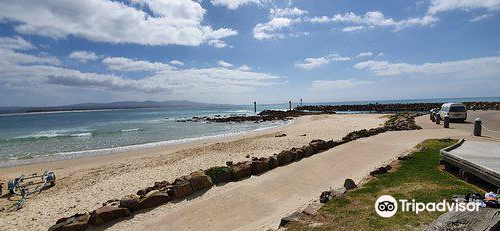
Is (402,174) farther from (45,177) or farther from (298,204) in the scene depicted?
(45,177)

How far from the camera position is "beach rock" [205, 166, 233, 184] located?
1016 centimetres

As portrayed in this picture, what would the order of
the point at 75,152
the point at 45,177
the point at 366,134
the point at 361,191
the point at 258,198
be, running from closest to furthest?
1. the point at 361,191
2. the point at 258,198
3. the point at 45,177
4. the point at 366,134
5. the point at 75,152

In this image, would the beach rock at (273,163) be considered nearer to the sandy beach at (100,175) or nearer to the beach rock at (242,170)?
the beach rock at (242,170)

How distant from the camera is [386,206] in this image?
20.6 feet

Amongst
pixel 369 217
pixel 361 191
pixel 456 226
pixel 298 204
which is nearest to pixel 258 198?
pixel 298 204

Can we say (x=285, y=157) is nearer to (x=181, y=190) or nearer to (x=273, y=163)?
(x=273, y=163)

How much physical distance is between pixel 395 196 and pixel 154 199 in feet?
21.1

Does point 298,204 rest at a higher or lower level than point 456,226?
lower

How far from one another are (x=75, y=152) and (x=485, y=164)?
23.1m

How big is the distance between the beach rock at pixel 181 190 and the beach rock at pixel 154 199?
18cm

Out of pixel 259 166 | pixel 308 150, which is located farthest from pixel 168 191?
pixel 308 150

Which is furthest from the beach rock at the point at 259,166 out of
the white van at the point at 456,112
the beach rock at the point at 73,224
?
the white van at the point at 456,112

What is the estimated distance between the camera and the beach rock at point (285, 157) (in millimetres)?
12031

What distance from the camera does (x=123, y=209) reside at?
7.92 meters
